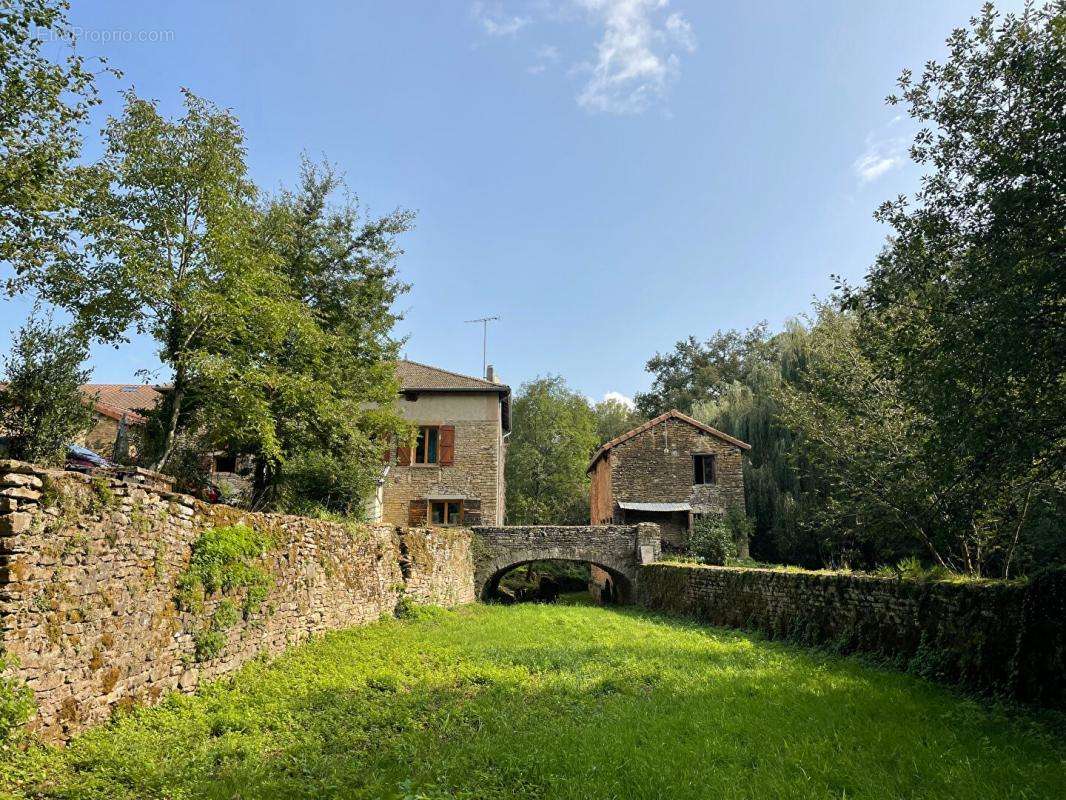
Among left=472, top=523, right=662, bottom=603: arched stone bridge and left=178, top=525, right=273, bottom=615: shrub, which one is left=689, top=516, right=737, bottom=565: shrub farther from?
left=178, top=525, right=273, bottom=615: shrub

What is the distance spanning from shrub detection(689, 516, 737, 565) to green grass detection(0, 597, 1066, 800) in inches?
590

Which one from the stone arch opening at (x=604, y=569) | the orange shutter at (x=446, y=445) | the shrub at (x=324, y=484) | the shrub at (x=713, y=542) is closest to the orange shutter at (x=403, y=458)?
the orange shutter at (x=446, y=445)

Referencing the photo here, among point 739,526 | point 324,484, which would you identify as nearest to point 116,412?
point 324,484

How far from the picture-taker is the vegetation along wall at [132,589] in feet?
15.3

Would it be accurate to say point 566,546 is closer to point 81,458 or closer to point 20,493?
point 81,458

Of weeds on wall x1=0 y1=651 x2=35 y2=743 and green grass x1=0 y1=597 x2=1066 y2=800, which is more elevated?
weeds on wall x1=0 y1=651 x2=35 y2=743

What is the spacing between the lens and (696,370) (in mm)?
47688

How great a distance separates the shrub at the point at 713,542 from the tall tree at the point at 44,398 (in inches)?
769

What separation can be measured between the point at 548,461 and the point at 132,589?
40.5 metres

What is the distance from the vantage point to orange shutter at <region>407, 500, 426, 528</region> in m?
24.4

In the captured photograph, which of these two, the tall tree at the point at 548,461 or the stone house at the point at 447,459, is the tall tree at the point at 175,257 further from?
the tall tree at the point at 548,461

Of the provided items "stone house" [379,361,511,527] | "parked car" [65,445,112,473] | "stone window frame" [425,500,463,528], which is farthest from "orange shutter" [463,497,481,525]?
"parked car" [65,445,112,473]

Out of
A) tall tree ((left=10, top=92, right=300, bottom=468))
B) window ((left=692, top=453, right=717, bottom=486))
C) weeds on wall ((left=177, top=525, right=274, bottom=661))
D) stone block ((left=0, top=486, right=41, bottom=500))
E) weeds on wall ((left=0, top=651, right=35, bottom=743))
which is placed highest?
tall tree ((left=10, top=92, right=300, bottom=468))

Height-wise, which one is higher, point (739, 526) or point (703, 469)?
point (703, 469)
